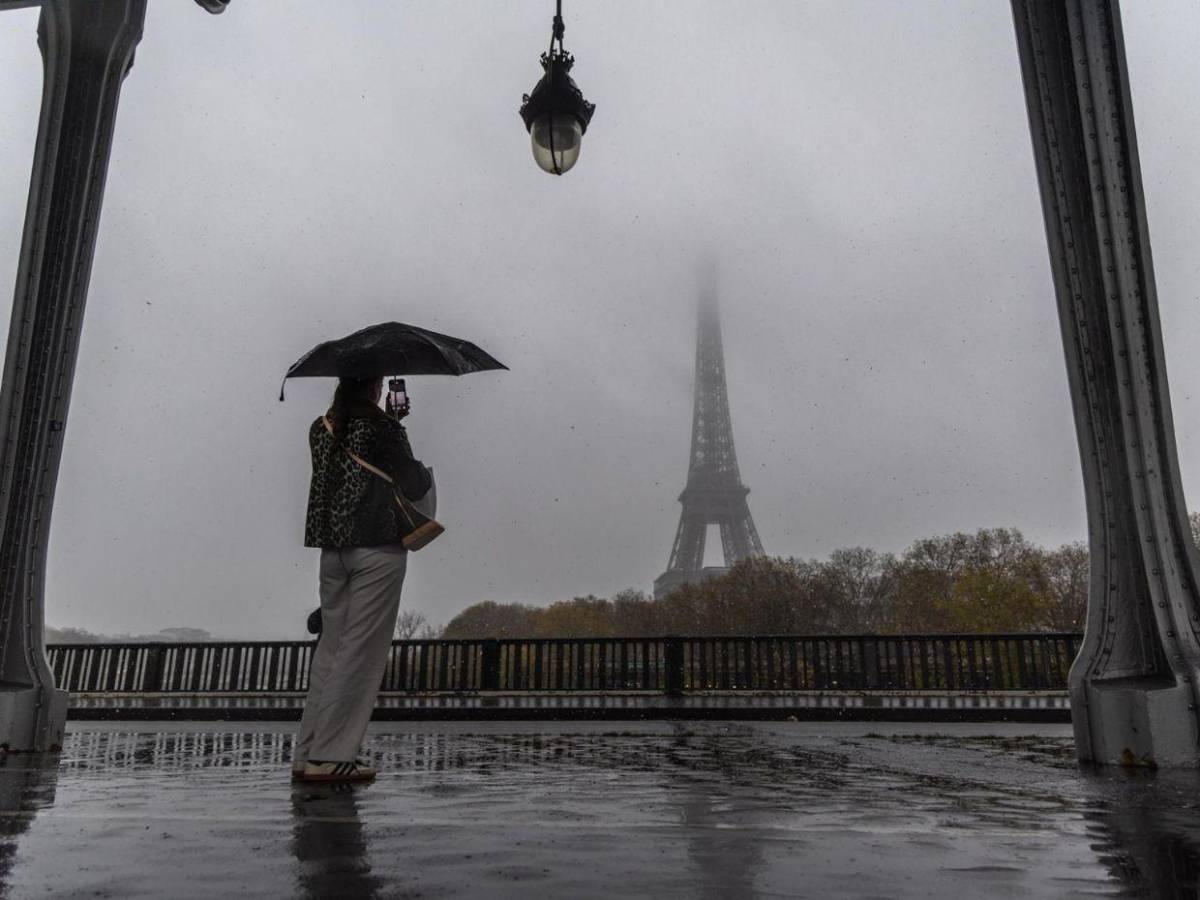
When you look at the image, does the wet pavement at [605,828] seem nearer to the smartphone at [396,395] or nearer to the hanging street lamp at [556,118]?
the smartphone at [396,395]

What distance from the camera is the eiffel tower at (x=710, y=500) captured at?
62875 millimetres

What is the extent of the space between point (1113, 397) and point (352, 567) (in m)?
3.62

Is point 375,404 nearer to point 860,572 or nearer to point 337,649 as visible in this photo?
point 337,649

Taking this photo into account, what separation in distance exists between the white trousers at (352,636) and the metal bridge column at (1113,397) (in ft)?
10.8

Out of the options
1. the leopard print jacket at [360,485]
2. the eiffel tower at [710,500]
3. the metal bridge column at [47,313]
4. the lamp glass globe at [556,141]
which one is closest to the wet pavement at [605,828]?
the metal bridge column at [47,313]

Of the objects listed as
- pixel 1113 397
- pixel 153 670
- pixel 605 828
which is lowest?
pixel 605 828

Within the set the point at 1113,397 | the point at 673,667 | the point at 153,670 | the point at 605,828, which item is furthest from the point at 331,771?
the point at 153,670

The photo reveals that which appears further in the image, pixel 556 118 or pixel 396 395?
pixel 556 118

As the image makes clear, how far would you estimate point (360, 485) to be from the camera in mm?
3504

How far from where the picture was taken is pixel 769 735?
265 inches

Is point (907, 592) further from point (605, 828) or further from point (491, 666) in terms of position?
point (605, 828)

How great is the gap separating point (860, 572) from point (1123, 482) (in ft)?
179

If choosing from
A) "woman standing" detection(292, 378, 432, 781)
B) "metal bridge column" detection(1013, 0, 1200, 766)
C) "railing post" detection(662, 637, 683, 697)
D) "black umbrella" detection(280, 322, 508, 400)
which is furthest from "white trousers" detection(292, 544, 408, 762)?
"railing post" detection(662, 637, 683, 697)

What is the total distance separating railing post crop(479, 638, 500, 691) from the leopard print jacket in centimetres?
809
